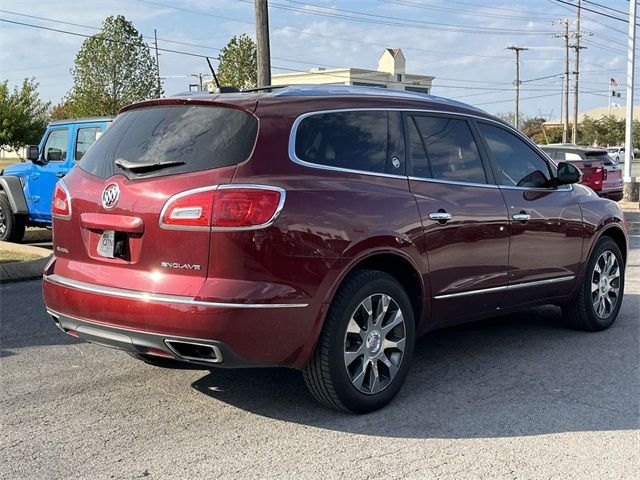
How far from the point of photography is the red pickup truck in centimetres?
1716

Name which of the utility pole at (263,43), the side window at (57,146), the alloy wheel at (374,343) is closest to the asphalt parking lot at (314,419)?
the alloy wheel at (374,343)

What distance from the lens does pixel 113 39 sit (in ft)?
128

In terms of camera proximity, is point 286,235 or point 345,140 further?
point 345,140

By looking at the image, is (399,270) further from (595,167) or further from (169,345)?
(595,167)

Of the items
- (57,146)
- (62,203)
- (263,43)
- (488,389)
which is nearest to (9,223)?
(57,146)

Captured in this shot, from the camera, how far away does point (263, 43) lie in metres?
15.1

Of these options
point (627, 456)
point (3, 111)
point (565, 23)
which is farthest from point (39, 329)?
point (565, 23)

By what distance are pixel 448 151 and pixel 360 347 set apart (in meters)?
1.64

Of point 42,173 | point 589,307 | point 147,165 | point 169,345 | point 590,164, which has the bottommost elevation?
point 589,307

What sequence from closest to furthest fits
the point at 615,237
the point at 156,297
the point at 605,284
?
1. the point at 156,297
2. the point at 605,284
3. the point at 615,237

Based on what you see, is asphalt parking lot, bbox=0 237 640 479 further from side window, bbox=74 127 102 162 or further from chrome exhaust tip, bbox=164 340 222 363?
side window, bbox=74 127 102 162

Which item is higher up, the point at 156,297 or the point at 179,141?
the point at 179,141

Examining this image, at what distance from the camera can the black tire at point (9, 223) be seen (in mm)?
12008

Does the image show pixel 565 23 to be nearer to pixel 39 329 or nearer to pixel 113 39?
pixel 113 39
